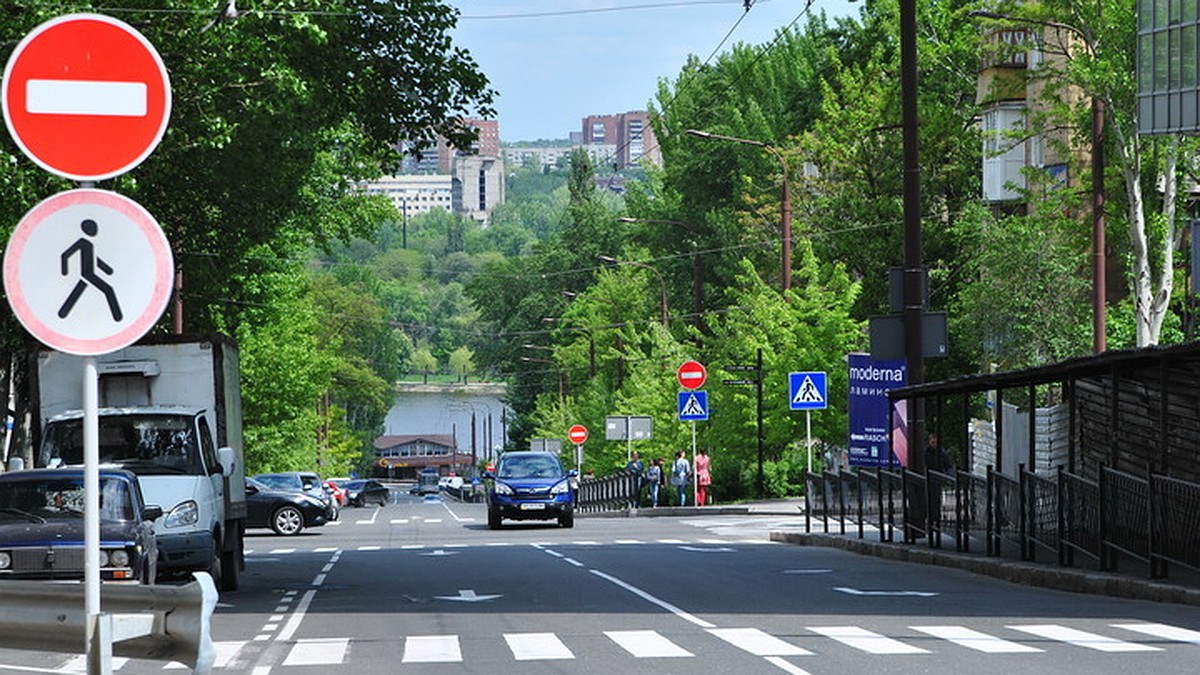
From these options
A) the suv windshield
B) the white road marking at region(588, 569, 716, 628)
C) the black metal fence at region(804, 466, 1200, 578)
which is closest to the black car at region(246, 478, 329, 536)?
the suv windshield

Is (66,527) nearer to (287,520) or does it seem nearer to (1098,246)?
(1098,246)

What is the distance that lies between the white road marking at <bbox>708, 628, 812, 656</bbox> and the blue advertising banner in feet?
55.2

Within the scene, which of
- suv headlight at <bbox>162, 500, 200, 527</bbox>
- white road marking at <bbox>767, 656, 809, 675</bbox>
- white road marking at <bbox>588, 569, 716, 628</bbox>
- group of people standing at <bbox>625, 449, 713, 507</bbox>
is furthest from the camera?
group of people standing at <bbox>625, 449, 713, 507</bbox>

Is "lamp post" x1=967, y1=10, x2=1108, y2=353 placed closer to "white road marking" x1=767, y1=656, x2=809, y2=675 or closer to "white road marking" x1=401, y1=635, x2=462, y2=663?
"white road marking" x1=401, y1=635, x2=462, y2=663

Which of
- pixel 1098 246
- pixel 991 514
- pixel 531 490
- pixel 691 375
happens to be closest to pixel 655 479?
pixel 691 375

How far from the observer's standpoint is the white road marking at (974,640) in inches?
603

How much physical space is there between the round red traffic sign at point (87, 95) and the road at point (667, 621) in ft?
20.2

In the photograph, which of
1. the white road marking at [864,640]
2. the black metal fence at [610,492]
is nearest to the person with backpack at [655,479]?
the black metal fence at [610,492]

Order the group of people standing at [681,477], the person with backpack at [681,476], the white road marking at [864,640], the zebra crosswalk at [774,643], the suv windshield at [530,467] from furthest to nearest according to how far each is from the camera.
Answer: the person with backpack at [681,476], the group of people standing at [681,477], the suv windshield at [530,467], the white road marking at [864,640], the zebra crosswalk at [774,643]

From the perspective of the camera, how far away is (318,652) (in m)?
16.3

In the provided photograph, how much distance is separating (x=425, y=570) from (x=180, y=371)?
14.3 ft

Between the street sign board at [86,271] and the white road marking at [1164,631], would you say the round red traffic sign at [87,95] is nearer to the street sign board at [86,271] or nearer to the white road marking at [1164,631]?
the street sign board at [86,271]

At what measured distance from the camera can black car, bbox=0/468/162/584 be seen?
2014 centimetres

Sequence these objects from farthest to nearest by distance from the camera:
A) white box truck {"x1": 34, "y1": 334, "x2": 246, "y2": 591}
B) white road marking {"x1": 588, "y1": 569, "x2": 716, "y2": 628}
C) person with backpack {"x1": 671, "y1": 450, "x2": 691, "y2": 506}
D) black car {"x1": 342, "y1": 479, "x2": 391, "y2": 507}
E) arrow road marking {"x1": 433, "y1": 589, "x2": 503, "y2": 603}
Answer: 1. black car {"x1": 342, "y1": 479, "x2": 391, "y2": 507}
2. person with backpack {"x1": 671, "y1": 450, "x2": 691, "y2": 506}
3. white box truck {"x1": 34, "y1": 334, "x2": 246, "y2": 591}
4. arrow road marking {"x1": 433, "y1": 589, "x2": 503, "y2": 603}
5. white road marking {"x1": 588, "y1": 569, "x2": 716, "y2": 628}
